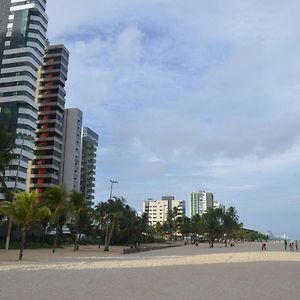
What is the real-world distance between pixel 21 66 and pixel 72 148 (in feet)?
95.5

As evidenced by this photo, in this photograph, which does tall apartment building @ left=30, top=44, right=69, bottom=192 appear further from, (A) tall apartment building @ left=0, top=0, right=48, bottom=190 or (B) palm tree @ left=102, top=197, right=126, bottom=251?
(B) palm tree @ left=102, top=197, right=126, bottom=251

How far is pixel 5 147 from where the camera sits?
31.3 m

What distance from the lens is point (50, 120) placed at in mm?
111500

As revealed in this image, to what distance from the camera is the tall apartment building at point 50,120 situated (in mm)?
108688

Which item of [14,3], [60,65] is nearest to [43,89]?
[60,65]

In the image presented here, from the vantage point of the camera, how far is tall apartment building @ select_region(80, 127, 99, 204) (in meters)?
138

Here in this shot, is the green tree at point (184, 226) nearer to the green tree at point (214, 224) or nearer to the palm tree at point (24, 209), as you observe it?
the green tree at point (214, 224)

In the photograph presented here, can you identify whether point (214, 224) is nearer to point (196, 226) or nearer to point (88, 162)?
point (196, 226)

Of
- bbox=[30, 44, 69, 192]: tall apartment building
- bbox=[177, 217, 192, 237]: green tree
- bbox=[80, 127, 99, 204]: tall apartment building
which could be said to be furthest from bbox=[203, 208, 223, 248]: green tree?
bbox=[80, 127, 99, 204]: tall apartment building

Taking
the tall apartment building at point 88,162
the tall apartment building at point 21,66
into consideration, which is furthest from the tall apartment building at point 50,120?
the tall apartment building at point 88,162

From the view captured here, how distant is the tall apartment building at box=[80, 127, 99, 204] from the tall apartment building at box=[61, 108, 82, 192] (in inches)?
506

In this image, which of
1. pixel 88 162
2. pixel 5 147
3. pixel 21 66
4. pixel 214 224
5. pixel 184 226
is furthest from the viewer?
pixel 88 162

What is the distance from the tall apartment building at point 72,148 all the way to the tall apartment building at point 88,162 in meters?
12.9

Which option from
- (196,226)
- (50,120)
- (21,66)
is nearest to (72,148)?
(50,120)
